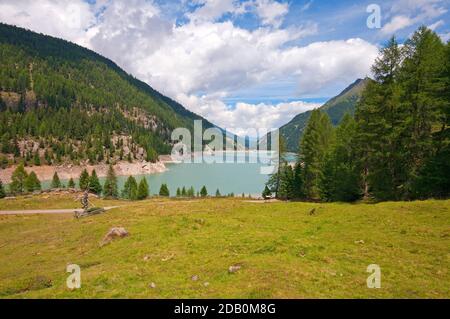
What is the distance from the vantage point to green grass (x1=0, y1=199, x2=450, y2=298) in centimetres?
1280

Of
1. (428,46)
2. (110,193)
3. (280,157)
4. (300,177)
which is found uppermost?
(428,46)

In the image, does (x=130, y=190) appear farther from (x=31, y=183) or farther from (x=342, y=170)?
(x=342, y=170)

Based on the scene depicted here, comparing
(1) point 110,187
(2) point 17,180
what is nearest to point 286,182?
(1) point 110,187

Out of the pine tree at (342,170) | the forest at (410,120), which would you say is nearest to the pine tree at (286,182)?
the pine tree at (342,170)

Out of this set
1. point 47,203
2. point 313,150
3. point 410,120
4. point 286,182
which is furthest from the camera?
point 286,182

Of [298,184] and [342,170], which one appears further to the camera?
[298,184]

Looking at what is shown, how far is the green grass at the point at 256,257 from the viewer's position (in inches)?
504

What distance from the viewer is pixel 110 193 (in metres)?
98.1

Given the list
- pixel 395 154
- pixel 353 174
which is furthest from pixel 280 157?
pixel 395 154

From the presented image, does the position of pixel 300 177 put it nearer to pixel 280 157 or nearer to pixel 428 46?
pixel 280 157

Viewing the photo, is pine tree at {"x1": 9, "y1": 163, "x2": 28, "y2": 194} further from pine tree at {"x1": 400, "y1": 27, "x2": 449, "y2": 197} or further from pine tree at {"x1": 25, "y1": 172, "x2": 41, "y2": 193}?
pine tree at {"x1": 400, "y1": 27, "x2": 449, "y2": 197}

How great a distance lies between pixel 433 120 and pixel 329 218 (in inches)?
670

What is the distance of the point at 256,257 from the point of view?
1644cm
